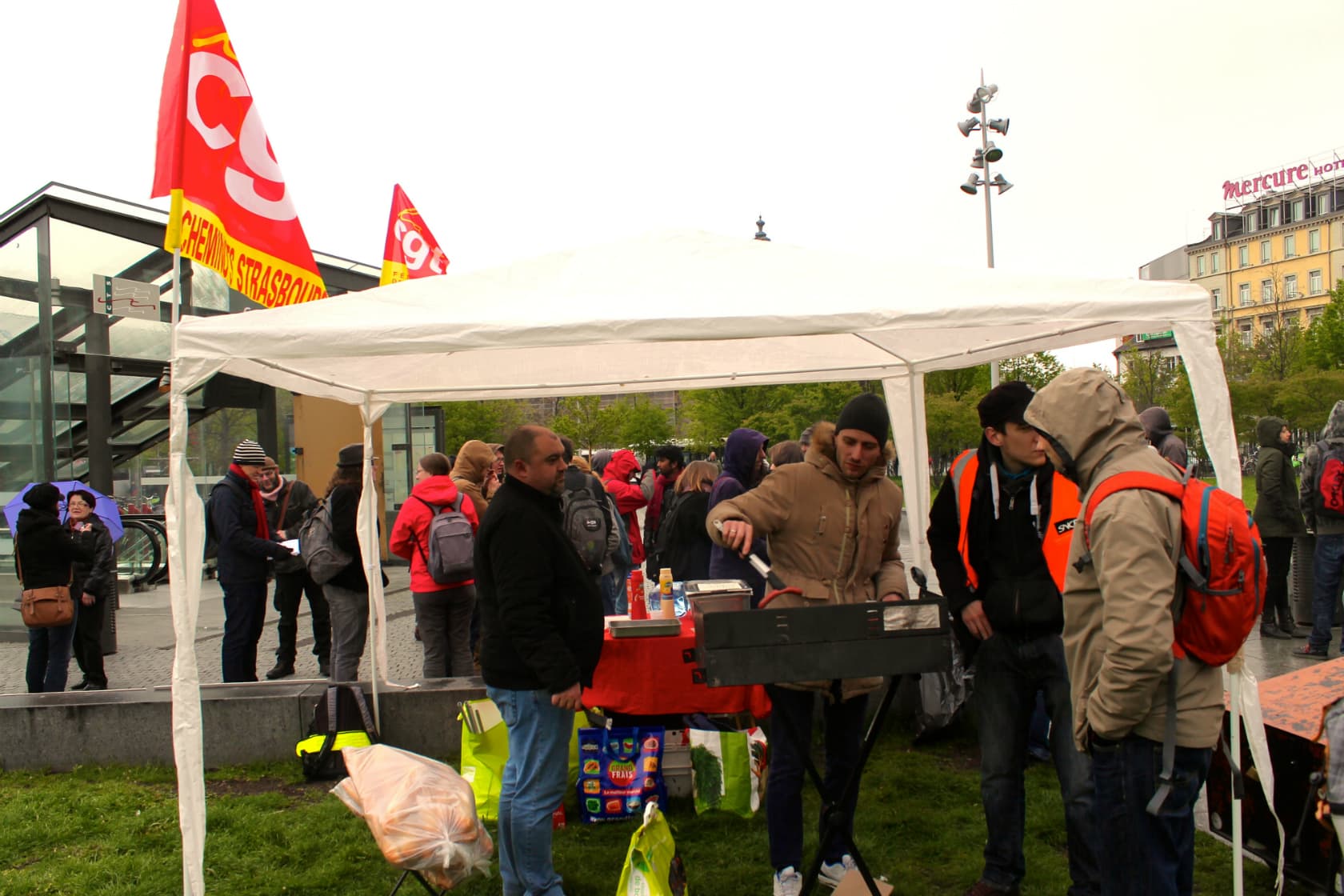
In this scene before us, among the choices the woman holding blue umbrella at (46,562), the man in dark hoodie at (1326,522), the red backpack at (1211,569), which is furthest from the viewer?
the man in dark hoodie at (1326,522)

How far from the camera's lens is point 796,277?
11.8ft

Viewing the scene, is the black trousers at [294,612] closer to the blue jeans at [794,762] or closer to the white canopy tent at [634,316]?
the white canopy tent at [634,316]

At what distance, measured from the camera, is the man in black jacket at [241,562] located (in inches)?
260

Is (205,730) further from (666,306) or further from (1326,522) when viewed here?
(1326,522)

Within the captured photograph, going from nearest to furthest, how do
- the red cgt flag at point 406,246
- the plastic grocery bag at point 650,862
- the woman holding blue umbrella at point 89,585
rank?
1. the plastic grocery bag at point 650,862
2. the woman holding blue umbrella at point 89,585
3. the red cgt flag at point 406,246

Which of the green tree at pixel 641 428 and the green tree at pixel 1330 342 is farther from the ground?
the green tree at pixel 1330 342

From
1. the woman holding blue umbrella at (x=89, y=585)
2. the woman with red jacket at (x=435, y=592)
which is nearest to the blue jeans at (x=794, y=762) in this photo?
the woman with red jacket at (x=435, y=592)

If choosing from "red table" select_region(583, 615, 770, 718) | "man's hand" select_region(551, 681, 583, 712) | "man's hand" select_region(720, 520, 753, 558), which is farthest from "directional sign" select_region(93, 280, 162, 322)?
"man's hand" select_region(720, 520, 753, 558)

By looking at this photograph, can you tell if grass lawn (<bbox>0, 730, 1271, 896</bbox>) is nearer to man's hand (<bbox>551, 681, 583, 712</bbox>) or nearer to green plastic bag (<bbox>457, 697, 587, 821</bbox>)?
green plastic bag (<bbox>457, 697, 587, 821</bbox>)

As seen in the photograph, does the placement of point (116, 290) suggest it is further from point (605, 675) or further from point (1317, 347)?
point (1317, 347)

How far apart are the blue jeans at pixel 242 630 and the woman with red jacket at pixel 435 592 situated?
51.9 inches

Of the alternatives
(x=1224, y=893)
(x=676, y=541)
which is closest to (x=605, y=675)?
(x=676, y=541)

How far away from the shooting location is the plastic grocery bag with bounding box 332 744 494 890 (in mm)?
3297

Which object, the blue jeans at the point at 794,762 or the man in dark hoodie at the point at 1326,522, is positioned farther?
the man in dark hoodie at the point at 1326,522
